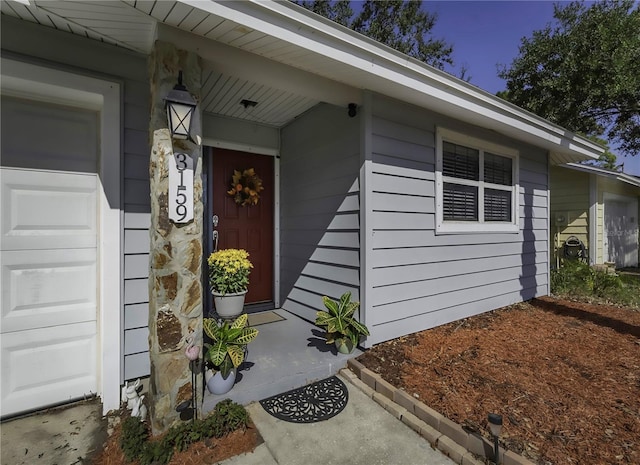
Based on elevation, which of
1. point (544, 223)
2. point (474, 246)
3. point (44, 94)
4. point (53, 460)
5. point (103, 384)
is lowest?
point (53, 460)

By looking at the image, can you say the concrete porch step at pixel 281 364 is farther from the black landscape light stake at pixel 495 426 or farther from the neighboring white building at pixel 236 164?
the black landscape light stake at pixel 495 426

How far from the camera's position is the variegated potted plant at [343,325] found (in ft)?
8.98

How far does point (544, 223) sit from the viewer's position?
512 cm

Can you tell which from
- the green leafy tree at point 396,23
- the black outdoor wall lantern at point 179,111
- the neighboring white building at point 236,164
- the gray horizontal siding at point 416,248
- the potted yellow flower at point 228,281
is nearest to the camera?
the black outdoor wall lantern at point 179,111

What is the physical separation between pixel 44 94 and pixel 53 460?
2.35 m

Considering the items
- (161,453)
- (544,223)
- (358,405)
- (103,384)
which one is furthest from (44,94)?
(544,223)

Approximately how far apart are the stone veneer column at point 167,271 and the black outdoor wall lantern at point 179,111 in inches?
2.5

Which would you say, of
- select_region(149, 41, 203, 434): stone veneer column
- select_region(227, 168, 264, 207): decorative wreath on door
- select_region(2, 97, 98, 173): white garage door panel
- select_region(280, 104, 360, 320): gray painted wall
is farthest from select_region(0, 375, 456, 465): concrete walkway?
select_region(227, 168, 264, 207): decorative wreath on door

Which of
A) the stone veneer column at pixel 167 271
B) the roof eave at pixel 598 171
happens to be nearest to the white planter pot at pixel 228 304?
the stone veneer column at pixel 167 271

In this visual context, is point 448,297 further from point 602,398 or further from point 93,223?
point 93,223

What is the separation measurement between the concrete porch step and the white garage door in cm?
113

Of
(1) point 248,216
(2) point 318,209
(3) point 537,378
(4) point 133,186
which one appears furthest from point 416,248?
(4) point 133,186

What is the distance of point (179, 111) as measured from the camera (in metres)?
1.83

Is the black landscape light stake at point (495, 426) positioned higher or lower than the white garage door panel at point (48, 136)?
lower
